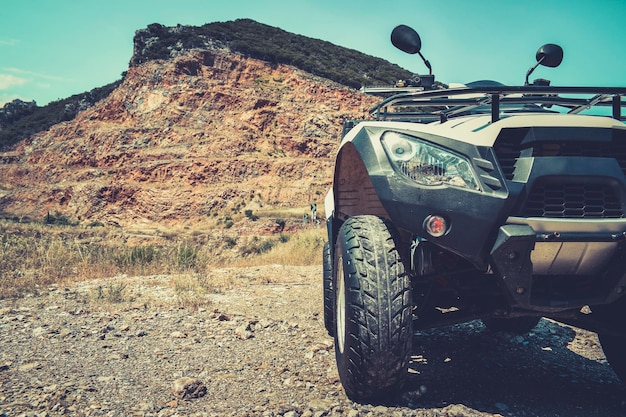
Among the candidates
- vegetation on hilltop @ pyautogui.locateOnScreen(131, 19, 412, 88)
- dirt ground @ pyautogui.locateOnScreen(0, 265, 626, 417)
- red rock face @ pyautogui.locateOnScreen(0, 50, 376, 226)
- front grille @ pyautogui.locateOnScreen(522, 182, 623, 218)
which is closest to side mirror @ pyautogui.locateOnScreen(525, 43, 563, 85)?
front grille @ pyautogui.locateOnScreen(522, 182, 623, 218)

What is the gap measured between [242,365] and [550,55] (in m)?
3.25

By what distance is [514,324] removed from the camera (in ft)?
15.9

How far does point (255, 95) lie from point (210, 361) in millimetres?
50193

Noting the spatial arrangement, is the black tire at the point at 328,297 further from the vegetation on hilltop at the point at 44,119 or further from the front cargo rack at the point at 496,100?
the vegetation on hilltop at the point at 44,119

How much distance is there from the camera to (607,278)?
8.95 ft

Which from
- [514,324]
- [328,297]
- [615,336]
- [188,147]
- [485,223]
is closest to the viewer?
[485,223]

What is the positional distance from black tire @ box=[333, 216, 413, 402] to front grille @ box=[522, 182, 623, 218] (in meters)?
0.70

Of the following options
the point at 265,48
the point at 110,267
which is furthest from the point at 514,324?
the point at 265,48

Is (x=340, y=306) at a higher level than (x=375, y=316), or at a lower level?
lower

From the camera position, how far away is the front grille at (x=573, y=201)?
2566 millimetres

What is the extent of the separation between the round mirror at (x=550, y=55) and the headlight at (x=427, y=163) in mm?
1955

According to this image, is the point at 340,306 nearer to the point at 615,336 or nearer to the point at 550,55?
the point at 615,336

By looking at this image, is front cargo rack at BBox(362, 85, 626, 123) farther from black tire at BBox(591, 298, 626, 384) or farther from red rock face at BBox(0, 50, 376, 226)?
red rock face at BBox(0, 50, 376, 226)

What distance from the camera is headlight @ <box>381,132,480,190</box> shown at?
103 inches
